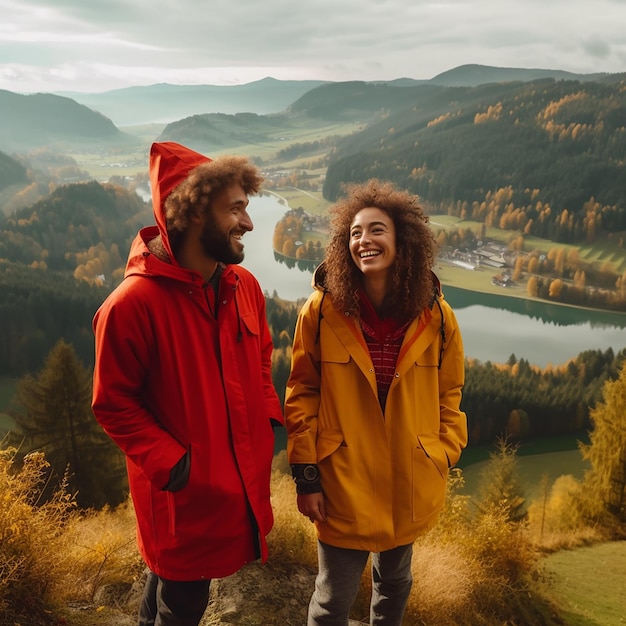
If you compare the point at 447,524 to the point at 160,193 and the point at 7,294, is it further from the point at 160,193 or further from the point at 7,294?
the point at 7,294

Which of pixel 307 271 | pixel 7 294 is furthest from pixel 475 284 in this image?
pixel 7 294

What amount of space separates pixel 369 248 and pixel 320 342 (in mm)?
447

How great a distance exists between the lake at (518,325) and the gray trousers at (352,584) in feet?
224

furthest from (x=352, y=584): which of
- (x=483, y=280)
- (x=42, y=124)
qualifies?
(x=42, y=124)

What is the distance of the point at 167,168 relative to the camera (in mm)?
2053

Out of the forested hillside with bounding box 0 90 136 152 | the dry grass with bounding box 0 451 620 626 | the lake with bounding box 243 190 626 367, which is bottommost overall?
the lake with bounding box 243 190 626 367

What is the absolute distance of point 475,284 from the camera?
9631 centimetres

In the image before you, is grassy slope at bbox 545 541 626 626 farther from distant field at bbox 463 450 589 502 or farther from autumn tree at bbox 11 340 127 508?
distant field at bbox 463 450 589 502

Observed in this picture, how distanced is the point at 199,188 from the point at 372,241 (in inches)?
29.2

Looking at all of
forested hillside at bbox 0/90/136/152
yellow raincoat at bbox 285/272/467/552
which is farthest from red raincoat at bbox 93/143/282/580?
forested hillside at bbox 0/90/136/152

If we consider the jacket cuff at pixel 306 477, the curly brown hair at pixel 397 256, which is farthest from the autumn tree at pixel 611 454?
the jacket cuff at pixel 306 477

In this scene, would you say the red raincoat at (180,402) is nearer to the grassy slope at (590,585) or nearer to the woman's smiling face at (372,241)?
the woman's smiling face at (372,241)

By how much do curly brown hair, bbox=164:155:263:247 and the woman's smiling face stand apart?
52 centimetres

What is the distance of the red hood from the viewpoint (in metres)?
2.03
